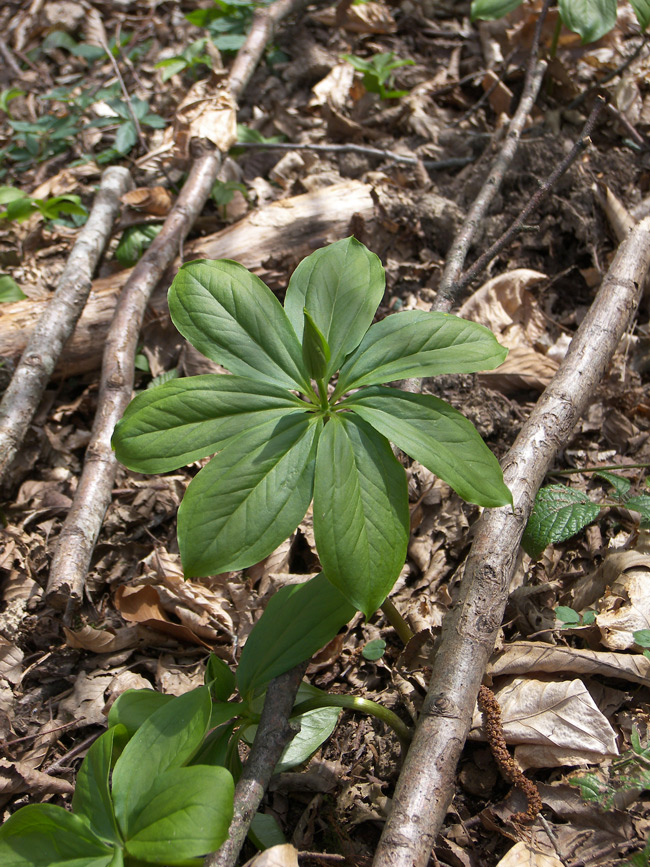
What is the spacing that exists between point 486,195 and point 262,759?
2.49 metres

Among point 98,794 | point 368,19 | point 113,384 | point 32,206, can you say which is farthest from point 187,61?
point 98,794

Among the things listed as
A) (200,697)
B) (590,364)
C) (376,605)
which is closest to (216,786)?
(200,697)

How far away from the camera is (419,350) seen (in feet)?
4.91

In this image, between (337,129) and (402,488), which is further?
(337,129)

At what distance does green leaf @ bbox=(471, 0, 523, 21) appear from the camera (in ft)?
10.1

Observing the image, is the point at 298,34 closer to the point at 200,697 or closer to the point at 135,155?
the point at 135,155

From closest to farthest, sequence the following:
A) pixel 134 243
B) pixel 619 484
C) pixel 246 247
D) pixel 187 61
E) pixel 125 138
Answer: pixel 619 484 < pixel 246 247 < pixel 134 243 < pixel 125 138 < pixel 187 61

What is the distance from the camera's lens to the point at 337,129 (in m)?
3.77

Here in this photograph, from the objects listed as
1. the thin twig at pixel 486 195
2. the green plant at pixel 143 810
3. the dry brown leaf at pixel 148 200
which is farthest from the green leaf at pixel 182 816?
the dry brown leaf at pixel 148 200

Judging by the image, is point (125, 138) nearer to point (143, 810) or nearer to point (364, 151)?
point (364, 151)

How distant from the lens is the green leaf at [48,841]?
1.25 m

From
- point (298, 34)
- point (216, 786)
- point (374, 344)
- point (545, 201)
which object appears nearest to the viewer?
point (216, 786)

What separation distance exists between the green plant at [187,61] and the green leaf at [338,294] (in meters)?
3.16

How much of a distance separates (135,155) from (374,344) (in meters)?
A: 3.24
